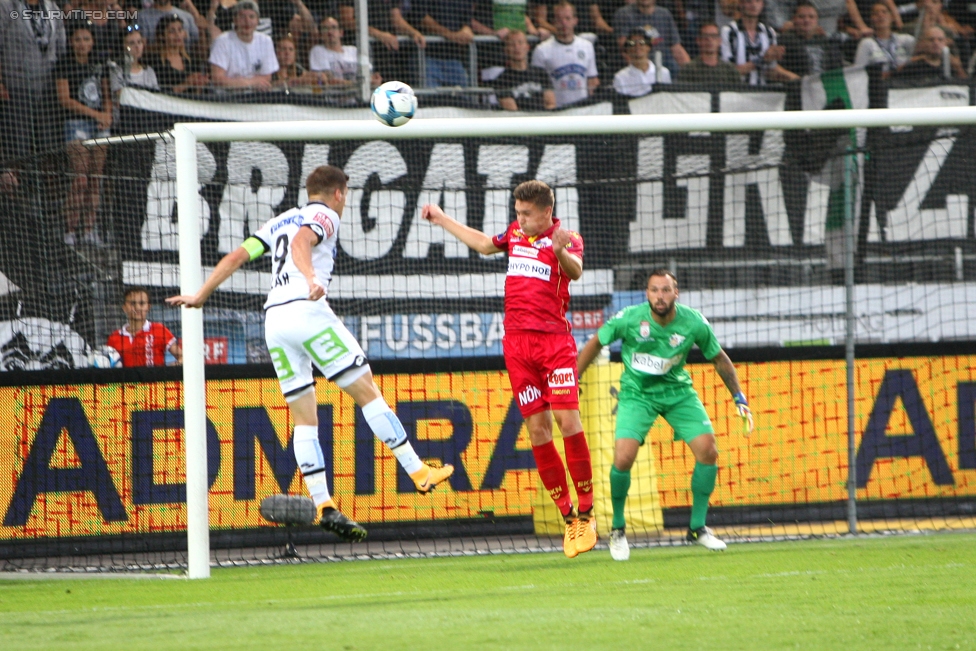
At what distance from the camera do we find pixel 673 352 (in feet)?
30.2

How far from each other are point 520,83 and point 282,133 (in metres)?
5.92

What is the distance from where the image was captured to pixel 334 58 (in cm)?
1348

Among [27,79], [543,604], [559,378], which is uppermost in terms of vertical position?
[27,79]

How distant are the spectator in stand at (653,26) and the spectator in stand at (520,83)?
4.71 ft

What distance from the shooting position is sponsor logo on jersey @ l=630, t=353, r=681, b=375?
9.21 meters

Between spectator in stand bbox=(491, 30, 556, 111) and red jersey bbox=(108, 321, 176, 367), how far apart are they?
5.06 meters

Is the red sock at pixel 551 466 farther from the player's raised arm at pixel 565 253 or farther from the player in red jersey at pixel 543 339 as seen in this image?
the player's raised arm at pixel 565 253

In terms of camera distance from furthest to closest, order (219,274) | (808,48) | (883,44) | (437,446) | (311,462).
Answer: (883,44) → (808,48) → (437,446) → (311,462) → (219,274)

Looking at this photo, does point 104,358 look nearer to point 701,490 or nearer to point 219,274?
point 219,274

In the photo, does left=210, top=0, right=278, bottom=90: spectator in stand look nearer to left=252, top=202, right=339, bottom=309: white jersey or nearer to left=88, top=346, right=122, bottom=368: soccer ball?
left=88, top=346, right=122, bottom=368: soccer ball

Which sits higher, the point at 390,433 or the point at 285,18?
the point at 285,18

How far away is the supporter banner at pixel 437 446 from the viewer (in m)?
9.69

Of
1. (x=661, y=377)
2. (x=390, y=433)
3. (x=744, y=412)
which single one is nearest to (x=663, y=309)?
(x=661, y=377)

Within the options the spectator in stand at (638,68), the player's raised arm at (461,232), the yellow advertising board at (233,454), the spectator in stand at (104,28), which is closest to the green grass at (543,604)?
the yellow advertising board at (233,454)
